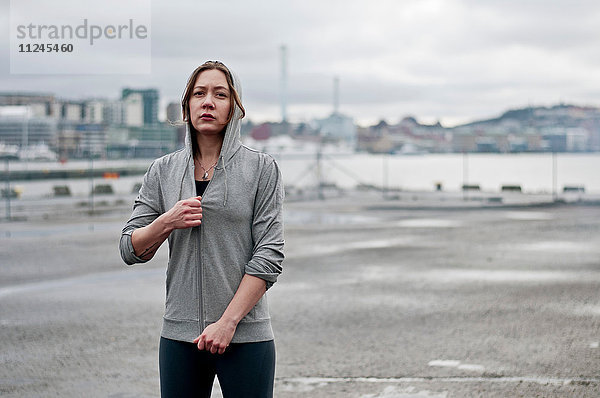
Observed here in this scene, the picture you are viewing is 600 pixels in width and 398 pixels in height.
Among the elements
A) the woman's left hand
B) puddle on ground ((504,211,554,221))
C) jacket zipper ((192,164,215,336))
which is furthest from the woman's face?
puddle on ground ((504,211,554,221))

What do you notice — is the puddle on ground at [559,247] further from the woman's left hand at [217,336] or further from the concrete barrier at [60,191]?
the concrete barrier at [60,191]

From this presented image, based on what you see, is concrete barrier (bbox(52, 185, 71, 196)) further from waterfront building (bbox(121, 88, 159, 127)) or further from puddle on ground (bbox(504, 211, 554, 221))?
waterfront building (bbox(121, 88, 159, 127))

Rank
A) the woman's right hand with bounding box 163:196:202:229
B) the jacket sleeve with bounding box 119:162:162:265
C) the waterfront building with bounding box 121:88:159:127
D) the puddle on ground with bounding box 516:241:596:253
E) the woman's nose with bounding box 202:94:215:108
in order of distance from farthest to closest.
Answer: the waterfront building with bounding box 121:88:159:127, the puddle on ground with bounding box 516:241:596:253, the jacket sleeve with bounding box 119:162:162:265, the woman's nose with bounding box 202:94:215:108, the woman's right hand with bounding box 163:196:202:229

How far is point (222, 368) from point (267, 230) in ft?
1.69

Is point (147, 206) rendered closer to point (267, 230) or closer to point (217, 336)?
point (267, 230)

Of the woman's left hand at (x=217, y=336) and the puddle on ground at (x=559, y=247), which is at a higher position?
the woman's left hand at (x=217, y=336)

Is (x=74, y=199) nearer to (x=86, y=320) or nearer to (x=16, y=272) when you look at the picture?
(x=16, y=272)

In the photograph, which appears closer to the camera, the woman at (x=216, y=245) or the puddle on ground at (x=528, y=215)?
the woman at (x=216, y=245)

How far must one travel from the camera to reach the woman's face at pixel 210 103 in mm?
3061

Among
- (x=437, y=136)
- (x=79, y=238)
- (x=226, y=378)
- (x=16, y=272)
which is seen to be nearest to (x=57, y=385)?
(x=226, y=378)

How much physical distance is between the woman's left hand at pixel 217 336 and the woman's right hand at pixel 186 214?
35cm

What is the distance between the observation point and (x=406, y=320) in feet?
28.2

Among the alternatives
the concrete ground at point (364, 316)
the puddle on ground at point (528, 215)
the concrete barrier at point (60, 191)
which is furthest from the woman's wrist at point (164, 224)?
Answer: the concrete barrier at point (60, 191)

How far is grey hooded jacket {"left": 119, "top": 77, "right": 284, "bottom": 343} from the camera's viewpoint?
3.01 metres
